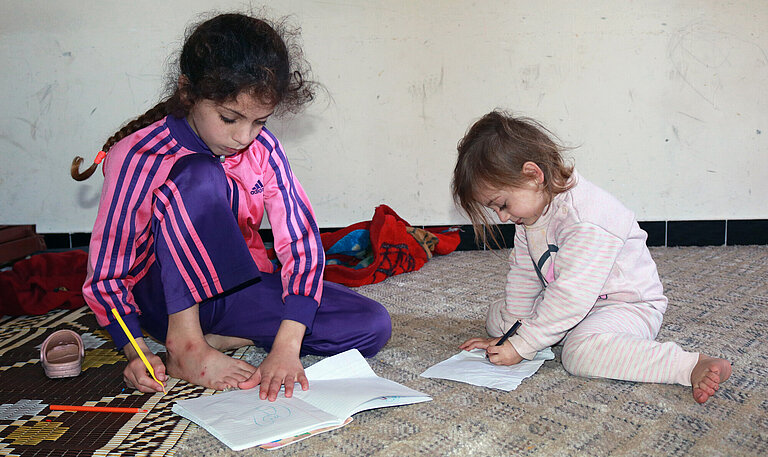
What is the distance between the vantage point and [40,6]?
2.23 metres

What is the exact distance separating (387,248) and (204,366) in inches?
38.3

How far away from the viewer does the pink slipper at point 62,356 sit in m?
1.14

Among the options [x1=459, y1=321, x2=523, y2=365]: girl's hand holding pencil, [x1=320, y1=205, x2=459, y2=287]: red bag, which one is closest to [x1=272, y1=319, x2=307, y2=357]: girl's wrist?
[x1=459, y1=321, x2=523, y2=365]: girl's hand holding pencil

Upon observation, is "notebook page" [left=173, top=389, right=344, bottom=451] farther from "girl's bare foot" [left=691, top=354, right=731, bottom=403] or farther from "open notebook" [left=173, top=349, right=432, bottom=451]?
"girl's bare foot" [left=691, top=354, right=731, bottom=403]

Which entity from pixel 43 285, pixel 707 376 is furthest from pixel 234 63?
pixel 43 285

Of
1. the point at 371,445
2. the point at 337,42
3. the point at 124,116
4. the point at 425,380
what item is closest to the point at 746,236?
the point at 337,42

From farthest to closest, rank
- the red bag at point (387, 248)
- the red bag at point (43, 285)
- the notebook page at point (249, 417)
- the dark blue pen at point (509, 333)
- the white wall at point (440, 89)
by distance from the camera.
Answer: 1. the white wall at point (440, 89)
2. the red bag at point (387, 248)
3. the red bag at point (43, 285)
4. the dark blue pen at point (509, 333)
5. the notebook page at point (249, 417)

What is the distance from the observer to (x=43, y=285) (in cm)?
165

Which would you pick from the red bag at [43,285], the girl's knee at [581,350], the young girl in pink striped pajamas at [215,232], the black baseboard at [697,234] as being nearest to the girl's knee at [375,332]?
the young girl in pink striped pajamas at [215,232]

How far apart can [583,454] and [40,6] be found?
2.29m

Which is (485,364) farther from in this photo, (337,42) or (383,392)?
(337,42)

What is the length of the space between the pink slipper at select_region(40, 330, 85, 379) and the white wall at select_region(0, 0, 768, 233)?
1.24 metres

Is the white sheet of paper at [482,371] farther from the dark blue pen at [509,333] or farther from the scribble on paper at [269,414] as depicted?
the scribble on paper at [269,414]

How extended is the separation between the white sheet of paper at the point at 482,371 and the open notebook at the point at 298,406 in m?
0.10
